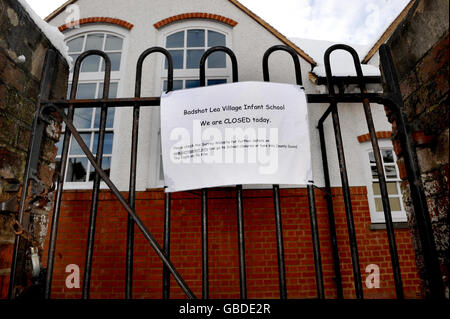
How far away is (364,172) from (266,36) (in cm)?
286

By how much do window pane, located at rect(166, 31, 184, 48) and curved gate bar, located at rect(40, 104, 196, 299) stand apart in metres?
3.82

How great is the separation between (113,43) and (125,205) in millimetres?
4569

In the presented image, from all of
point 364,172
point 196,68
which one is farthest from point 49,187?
point 364,172

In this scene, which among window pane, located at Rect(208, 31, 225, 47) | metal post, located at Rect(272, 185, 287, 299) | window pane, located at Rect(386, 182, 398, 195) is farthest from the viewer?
window pane, located at Rect(208, 31, 225, 47)

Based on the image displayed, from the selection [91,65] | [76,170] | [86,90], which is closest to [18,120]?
[76,170]

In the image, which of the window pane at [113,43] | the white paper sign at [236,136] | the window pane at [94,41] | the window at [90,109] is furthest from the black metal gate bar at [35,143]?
the window pane at [94,41]

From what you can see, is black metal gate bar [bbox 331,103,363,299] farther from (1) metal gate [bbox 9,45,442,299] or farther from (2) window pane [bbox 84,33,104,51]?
(2) window pane [bbox 84,33,104,51]

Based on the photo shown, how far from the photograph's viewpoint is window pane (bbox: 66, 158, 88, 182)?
433 centimetres

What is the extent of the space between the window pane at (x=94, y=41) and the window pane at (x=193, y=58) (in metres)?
1.66

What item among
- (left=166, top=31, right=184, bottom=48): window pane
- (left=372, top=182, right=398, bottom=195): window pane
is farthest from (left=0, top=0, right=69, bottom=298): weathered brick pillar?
(left=372, top=182, right=398, bottom=195): window pane

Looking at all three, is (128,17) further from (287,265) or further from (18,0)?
(287,265)

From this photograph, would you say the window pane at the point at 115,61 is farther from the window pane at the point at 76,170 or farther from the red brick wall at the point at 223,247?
the red brick wall at the point at 223,247

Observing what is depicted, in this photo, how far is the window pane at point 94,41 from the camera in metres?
5.12

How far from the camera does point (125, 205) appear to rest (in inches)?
59.6
